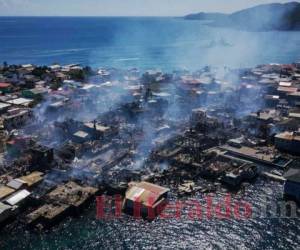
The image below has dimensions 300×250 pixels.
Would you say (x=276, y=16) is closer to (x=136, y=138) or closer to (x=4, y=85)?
(x=4, y=85)

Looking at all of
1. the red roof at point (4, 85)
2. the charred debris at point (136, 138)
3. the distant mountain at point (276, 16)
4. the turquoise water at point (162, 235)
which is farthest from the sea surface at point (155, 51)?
the turquoise water at point (162, 235)

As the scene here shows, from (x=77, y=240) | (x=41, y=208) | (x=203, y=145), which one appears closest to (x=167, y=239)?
(x=77, y=240)

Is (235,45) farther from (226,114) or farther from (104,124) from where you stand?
(104,124)

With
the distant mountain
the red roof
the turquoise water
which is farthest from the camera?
the distant mountain

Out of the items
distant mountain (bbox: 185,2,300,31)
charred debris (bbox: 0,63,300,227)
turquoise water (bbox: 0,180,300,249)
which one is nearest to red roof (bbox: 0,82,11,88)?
charred debris (bbox: 0,63,300,227)

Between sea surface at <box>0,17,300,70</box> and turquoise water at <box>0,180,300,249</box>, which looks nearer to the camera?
turquoise water at <box>0,180,300,249</box>

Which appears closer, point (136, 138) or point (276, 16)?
point (136, 138)

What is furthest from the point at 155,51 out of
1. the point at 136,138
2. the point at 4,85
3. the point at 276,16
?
the point at 136,138

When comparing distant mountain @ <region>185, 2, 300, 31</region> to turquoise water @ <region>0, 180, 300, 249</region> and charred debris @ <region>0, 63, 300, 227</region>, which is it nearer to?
charred debris @ <region>0, 63, 300, 227</region>

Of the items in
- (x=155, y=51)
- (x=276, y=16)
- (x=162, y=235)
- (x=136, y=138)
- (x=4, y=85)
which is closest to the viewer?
(x=162, y=235)
